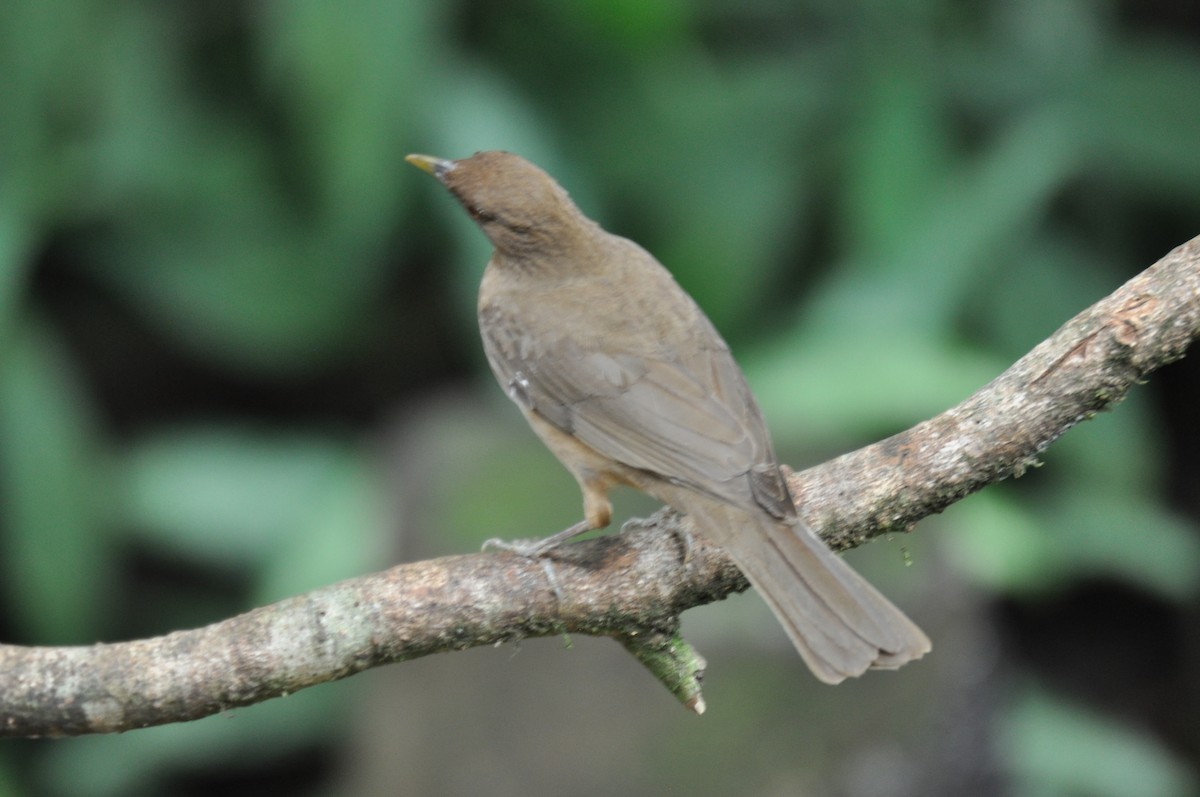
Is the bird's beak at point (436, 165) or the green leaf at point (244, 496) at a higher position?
the bird's beak at point (436, 165)

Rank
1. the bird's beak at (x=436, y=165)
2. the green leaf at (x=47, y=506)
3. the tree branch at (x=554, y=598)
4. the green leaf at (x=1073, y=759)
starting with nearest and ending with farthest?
the tree branch at (x=554, y=598) → the bird's beak at (x=436, y=165) → the green leaf at (x=1073, y=759) → the green leaf at (x=47, y=506)

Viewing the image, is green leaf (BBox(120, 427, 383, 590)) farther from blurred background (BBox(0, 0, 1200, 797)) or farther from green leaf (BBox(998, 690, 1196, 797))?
green leaf (BBox(998, 690, 1196, 797))

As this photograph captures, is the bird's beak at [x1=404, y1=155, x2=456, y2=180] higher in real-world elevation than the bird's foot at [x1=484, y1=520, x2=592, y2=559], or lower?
higher

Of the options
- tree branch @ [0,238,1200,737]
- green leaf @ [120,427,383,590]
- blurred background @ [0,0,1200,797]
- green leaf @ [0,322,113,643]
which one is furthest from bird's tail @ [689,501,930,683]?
green leaf @ [0,322,113,643]

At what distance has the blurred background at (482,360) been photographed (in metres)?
4.88

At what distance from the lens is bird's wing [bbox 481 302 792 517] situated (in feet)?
10.6

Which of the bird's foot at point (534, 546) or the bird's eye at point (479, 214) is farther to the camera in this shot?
the bird's eye at point (479, 214)

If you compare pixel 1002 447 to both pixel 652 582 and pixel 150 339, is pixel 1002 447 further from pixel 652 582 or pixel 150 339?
pixel 150 339

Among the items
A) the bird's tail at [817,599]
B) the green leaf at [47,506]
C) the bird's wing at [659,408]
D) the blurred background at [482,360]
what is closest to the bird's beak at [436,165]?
the bird's wing at [659,408]

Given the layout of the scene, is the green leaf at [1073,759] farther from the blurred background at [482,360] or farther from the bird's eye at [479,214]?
the bird's eye at [479,214]

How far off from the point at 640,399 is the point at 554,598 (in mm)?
630

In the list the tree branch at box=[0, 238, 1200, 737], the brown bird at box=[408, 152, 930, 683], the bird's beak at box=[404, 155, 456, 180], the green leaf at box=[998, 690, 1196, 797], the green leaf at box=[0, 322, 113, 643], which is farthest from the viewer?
the green leaf at box=[0, 322, 113, 643]

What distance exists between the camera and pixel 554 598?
9.93ft

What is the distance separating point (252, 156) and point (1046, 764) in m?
4.07
